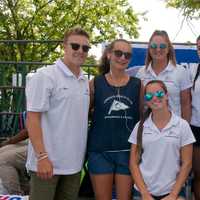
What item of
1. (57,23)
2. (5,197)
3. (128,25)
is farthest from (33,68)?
(128,25)

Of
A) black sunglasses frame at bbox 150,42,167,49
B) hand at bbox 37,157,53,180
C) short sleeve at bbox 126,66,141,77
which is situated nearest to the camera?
hand at bbox 37,157,53,180

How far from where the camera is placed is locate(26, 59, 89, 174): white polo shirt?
330 centimetres

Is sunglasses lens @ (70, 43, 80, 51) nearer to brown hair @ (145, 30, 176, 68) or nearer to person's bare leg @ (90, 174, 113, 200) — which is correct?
brown hair @ (145, 30, 176, 68)

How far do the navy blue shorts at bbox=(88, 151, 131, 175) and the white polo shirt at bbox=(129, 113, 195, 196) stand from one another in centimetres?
18

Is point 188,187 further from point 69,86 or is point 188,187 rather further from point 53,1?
point 53,1

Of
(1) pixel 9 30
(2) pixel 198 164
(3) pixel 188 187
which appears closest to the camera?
(2) pixel 198 164

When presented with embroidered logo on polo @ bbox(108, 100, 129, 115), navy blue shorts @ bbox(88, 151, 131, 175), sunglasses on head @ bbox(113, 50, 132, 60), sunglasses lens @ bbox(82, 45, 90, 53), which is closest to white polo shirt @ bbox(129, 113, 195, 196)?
navy blue shorts @ bbox(88, 151, 131, 175)

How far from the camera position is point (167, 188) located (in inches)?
136

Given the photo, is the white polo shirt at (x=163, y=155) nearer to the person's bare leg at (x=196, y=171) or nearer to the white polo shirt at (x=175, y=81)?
the white polo shirt at (x=175, y=81)

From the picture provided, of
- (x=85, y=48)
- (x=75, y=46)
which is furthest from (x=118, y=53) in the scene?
(x=75, y=46)

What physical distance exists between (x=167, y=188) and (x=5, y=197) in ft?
5.93

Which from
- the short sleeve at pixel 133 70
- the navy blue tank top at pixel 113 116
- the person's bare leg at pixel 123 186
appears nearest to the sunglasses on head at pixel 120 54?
the navy blue tank top at pixel 113 116

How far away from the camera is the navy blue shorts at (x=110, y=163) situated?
3648mm

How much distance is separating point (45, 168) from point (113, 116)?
78 centimetres
